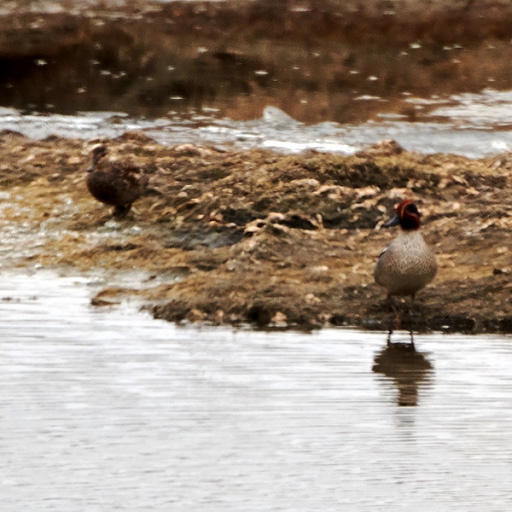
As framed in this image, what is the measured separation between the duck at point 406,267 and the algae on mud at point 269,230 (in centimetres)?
19

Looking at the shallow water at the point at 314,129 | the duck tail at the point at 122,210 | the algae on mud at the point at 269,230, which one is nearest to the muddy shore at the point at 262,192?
the algae on mud at the point at 269,230

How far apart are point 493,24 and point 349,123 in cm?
1158

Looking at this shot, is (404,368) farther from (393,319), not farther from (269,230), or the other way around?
(269,230)

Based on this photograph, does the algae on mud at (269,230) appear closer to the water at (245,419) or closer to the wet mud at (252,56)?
the water at (245,419)

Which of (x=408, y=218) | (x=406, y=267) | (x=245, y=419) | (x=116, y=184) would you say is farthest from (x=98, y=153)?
(x=245, y=419)

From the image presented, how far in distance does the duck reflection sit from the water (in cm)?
2

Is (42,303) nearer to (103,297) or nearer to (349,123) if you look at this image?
(103,297)

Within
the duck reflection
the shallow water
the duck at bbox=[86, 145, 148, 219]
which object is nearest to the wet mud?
the shallow water

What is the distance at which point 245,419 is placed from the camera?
22.5 feet

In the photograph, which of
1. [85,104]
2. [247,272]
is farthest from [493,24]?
[247,272]

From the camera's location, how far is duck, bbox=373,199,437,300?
30.1 feet

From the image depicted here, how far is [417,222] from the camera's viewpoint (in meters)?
9.52

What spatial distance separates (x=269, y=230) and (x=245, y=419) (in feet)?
15.2

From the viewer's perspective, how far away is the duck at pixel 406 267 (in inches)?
361
